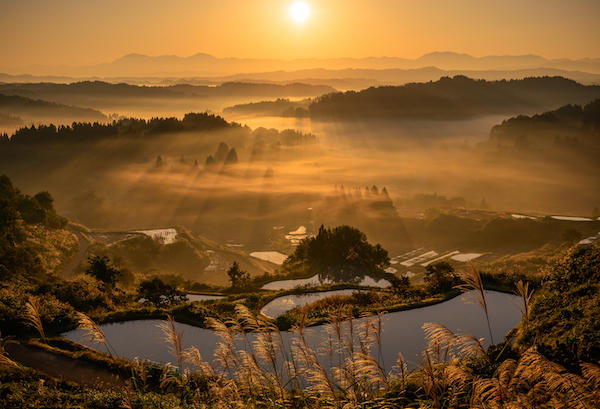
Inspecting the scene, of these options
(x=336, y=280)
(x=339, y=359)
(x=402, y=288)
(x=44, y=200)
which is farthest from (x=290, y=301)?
(x=44, y=200)

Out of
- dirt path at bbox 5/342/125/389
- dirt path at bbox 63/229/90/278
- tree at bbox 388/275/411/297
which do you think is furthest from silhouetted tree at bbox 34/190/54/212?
tree at bbox 388/275/411/297

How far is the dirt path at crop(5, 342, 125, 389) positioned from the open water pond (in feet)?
7.00

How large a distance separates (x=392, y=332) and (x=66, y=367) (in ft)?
59.1

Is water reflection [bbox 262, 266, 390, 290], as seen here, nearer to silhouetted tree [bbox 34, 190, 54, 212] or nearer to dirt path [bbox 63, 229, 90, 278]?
dirt path [bbox 63, 229, 90, 278]

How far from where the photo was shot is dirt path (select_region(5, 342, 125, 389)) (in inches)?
690

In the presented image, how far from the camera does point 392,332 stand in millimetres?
22984

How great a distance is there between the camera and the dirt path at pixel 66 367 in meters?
17.5

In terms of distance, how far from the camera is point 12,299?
23641 millimetres

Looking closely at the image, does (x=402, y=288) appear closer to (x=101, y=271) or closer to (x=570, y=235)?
(x=101, y=271)

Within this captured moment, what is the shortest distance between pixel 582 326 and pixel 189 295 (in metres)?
33.8

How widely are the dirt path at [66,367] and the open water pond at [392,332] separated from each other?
2.13 meters

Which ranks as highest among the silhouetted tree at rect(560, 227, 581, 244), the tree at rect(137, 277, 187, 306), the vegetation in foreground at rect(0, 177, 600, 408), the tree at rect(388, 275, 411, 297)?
the vegetation in foreground at rect(0, 177, 600, 408)

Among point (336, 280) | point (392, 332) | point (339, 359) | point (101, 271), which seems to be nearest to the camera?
point (339, 359)

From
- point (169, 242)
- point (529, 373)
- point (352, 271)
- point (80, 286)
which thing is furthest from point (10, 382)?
point (169, 242)
